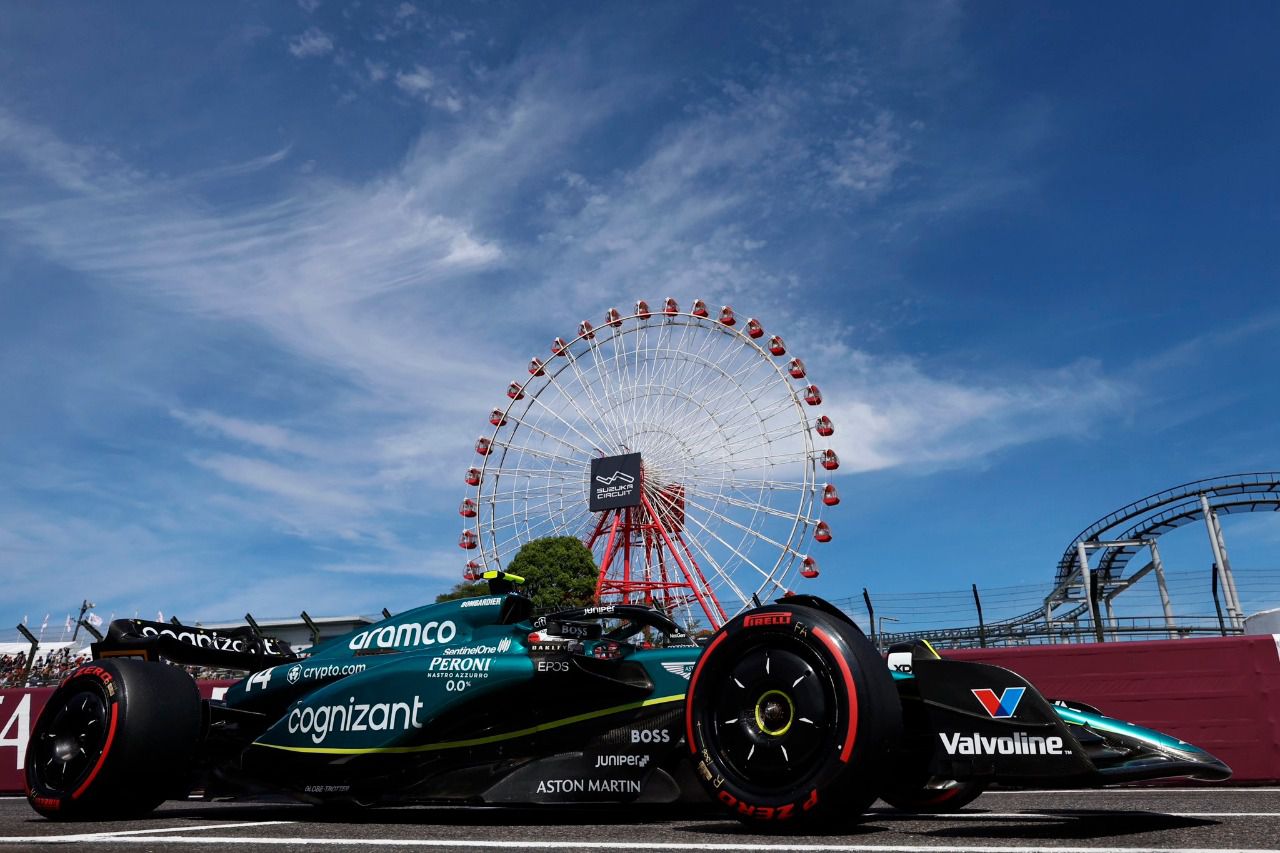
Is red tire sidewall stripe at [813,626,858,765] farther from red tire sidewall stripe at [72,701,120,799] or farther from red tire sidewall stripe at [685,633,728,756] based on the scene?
red tire sidewall stripe at [72,701,120,799]

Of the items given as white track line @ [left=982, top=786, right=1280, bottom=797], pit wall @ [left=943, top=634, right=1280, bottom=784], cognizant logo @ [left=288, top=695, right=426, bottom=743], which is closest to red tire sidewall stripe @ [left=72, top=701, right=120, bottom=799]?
cognizant logo @ [left=288, top=695, right=426, bottom=743]

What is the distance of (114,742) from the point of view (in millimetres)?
5887

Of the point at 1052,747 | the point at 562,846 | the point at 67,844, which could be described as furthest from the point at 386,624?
the point at 1052,747

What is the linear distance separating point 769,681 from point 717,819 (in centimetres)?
111

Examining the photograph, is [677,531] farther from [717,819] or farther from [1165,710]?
[717,819]

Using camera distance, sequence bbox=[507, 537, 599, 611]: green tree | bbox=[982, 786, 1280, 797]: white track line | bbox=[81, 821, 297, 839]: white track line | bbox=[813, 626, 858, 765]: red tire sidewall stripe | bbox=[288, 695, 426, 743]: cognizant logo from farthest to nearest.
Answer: bbox=[507, 537, 599, 611]: green tree < bbox=[982, 786, 1280, 797]: white track line < bbox=[288, 695, 426, 743]: cognizant logo < bbox=[81, 821, 297, 839]: white track line < bbox=[813, 626, 858, 765]: red tire sidewall stripe

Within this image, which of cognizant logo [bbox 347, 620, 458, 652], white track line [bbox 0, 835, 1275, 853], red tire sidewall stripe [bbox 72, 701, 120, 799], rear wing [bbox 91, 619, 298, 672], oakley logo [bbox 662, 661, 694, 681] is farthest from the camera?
rear wing [bbox 91, 619, 298, 672]

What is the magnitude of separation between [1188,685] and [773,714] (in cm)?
696

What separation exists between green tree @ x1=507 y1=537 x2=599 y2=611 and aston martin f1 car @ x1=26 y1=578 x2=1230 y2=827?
37.8 meters

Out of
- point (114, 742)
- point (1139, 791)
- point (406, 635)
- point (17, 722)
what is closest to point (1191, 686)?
point (1139, 791)

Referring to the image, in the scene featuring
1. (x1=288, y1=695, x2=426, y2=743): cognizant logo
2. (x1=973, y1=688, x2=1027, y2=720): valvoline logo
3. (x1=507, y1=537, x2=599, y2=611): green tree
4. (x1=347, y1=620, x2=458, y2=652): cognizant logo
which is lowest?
(x1=973, y1=688, x2=1027, y2=720): valvoline logo

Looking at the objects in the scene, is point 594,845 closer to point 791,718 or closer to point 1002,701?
point 791,718

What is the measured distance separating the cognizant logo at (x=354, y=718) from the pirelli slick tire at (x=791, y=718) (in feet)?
6.50

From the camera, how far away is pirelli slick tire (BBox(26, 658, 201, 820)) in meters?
5.90
